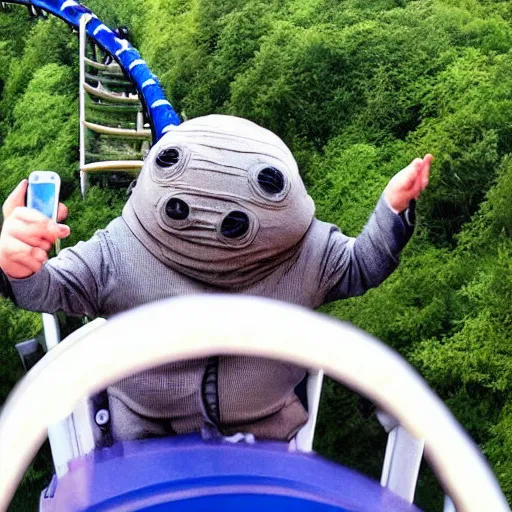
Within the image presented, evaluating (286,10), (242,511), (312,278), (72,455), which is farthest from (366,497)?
(286,10)

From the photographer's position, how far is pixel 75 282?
1.85ft

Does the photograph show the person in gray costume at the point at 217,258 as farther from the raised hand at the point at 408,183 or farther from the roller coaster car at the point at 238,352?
the roller coaster car at the point at 238,352

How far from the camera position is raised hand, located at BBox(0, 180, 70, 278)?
41cm

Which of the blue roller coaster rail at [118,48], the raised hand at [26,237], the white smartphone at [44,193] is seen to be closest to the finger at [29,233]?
the raised hand at [26,237]

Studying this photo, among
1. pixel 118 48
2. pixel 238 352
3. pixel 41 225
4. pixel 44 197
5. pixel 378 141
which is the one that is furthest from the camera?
pixel 118 48

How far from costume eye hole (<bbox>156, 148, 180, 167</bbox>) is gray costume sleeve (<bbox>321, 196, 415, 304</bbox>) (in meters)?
0.13

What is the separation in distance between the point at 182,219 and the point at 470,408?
319mm

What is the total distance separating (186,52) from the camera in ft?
3.51

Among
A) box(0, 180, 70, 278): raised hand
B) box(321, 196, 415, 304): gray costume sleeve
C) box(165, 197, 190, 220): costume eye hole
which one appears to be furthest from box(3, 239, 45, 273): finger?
box(321, 196, 415, 304): gray costume sleeve

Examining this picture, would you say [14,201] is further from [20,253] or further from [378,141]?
[378,141]

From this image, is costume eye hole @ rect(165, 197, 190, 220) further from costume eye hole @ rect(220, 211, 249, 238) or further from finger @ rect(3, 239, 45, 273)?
finger @ rect(3, 239, 45, 273)

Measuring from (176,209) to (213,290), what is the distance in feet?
0.21

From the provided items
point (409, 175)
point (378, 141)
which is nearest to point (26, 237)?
point (409, 175)

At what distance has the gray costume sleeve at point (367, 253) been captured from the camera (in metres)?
0.57
